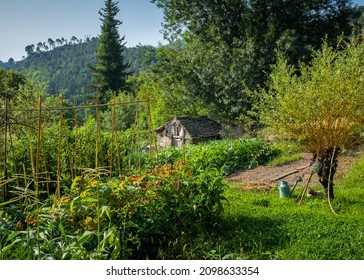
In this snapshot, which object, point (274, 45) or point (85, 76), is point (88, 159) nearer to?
point (274, 45)

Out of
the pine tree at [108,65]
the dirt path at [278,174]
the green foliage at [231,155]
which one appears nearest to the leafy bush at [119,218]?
the dirt path at [278,174]

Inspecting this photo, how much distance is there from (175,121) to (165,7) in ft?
16.2

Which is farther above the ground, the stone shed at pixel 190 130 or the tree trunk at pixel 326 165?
the stone shed at pixel 190 130

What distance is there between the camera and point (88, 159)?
6.11 metres

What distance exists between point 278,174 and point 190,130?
7737 mm

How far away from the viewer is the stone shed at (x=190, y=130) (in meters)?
15.4

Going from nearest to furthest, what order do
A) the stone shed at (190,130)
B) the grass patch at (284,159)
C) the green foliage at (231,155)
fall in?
1. the green foliage at (231,155)
2. the grass patch at (284,159)
3. the stone shed at (190,130)

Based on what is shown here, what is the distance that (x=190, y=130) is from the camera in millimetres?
15477

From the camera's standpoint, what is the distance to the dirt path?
7.03 m

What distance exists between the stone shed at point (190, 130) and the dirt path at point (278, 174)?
21.2 ft

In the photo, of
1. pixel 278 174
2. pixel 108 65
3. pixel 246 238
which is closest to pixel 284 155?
pixel 278 174

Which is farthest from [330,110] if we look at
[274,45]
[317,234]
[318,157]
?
[274,45]

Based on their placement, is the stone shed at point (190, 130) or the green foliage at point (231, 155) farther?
the stone shed at point (190, 130)

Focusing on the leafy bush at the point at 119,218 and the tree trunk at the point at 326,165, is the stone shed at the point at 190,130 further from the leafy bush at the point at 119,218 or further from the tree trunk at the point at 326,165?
the leafy bush at the point at 119,218
